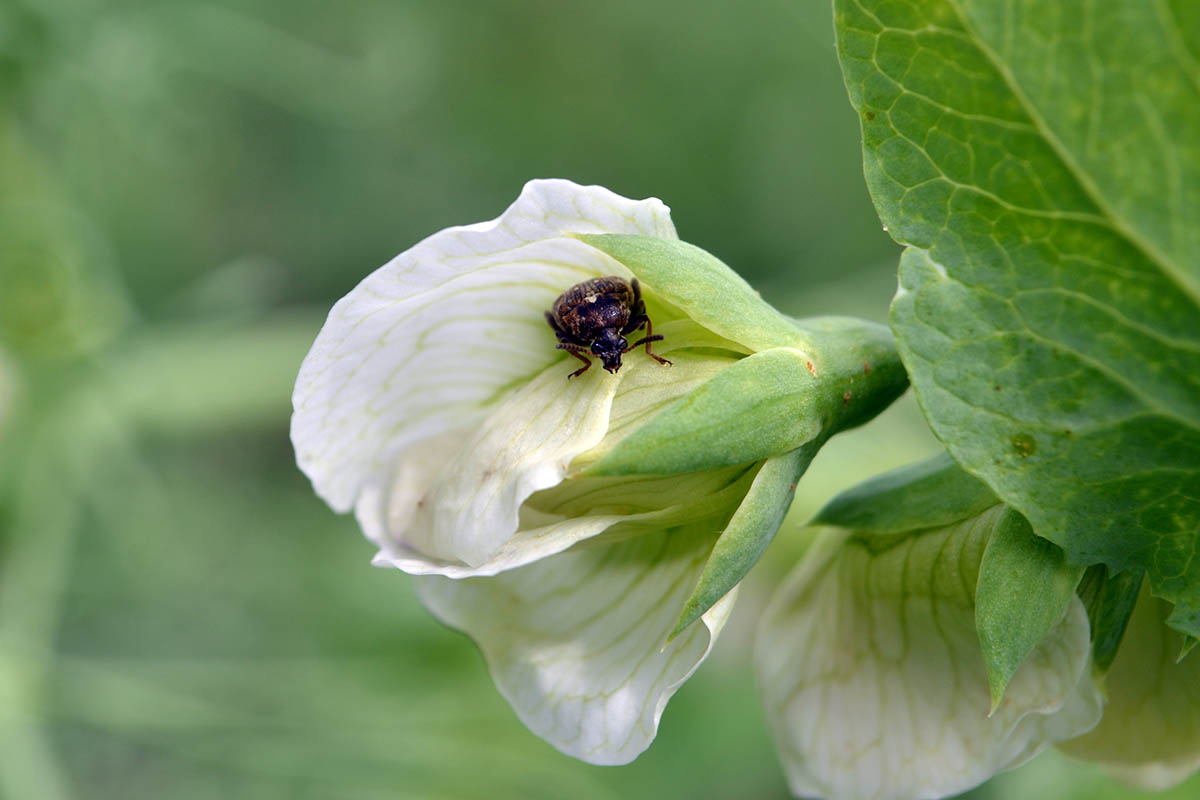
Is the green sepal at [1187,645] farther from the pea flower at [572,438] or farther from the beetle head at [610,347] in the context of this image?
the beetle head at [610,347]

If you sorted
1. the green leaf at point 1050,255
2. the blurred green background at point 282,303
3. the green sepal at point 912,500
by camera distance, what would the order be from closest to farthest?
1. the green leaf at point 1050,255
2. the green sepal at point 912,500
3. the blurred green background at point 282,303

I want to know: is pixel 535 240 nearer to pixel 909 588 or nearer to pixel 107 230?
pixel 909 588

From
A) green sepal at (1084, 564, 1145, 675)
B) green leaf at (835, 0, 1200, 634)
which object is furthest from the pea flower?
green sepal at (1084, 564, 1145, 675)

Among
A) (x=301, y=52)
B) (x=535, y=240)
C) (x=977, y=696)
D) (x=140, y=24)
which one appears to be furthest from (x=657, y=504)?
(x=301, y=52)

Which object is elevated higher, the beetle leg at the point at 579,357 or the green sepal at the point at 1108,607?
the beetle leg at the point at 579,357

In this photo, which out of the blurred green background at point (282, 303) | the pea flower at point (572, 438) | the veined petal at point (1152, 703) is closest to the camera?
the pea flower at point (572, 438)

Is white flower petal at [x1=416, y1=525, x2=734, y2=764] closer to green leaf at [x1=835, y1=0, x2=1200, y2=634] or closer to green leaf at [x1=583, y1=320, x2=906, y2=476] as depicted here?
green leaf at [x1=583, y1=320, x2=906, y2=476]

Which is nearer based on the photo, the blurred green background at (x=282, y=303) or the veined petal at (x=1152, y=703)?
the veined petal at (x=1152, y=703)

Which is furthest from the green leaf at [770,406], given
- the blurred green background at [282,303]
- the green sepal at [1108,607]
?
the blurred green background at [282,303]
